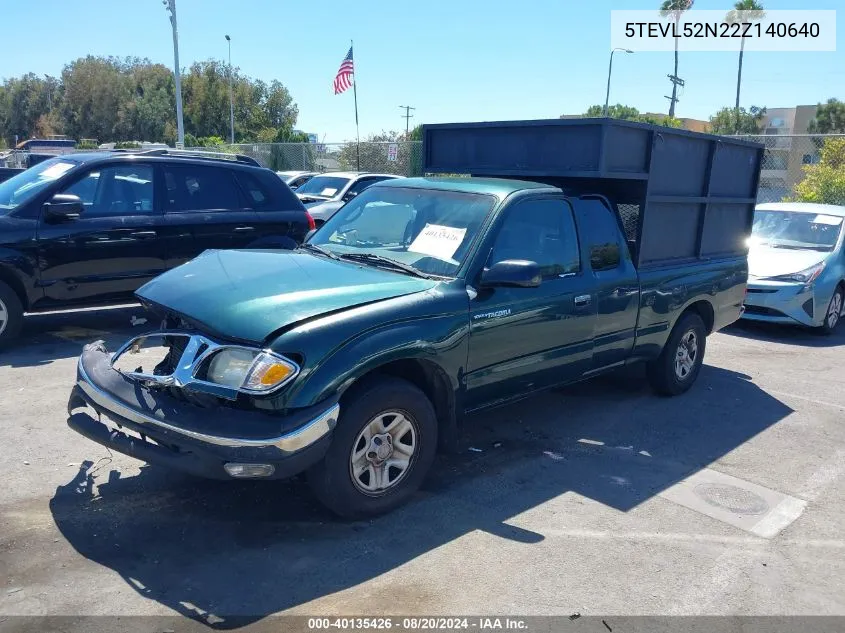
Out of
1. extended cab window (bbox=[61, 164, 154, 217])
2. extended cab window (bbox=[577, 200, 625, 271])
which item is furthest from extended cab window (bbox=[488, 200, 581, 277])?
extended cab window (bbox=[61, 164, 154, 217])

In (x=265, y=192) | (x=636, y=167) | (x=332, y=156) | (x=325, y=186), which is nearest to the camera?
(x=636, y=167)

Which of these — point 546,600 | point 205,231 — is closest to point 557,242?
point 546,600

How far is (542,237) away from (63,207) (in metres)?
4.58

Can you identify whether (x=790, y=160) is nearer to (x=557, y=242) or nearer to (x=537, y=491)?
(x=557, y=242)

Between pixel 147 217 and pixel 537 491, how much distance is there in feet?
17.0

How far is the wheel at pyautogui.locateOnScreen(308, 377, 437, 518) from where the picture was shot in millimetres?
3742

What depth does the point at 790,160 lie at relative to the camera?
1739cm

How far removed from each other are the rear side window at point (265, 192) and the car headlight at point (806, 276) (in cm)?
619

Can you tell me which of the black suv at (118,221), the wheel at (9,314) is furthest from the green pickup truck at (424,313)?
the wheel at (9,314)

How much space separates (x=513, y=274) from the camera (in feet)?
14.1

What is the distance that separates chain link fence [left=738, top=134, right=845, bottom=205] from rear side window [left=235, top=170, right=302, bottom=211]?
9668mm

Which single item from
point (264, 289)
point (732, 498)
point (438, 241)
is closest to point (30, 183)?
point (264, 289)

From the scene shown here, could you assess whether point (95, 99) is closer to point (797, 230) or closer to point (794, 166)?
point (794, 166)

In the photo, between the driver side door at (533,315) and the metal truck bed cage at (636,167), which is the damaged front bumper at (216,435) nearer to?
the driver side door at (533,315)
